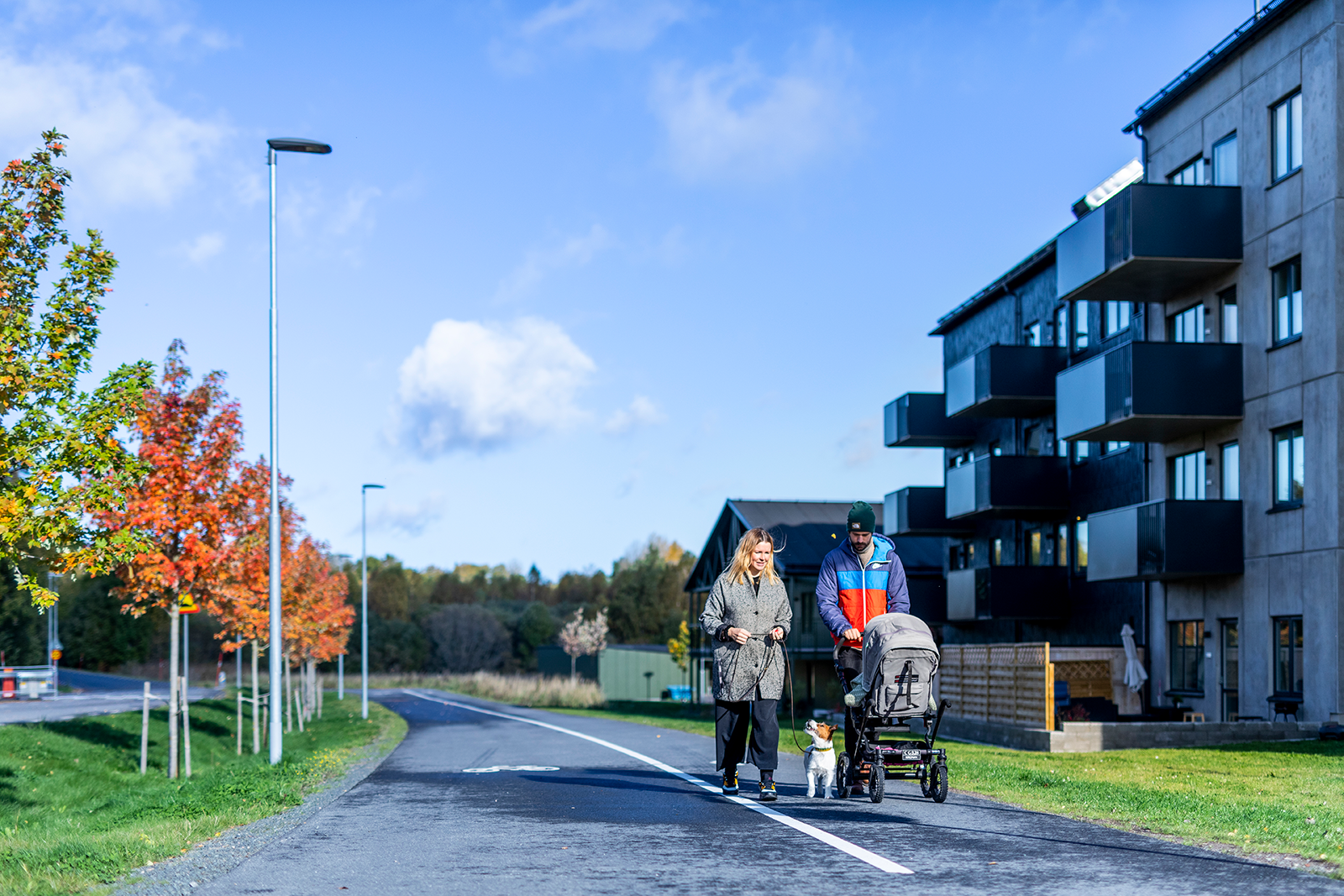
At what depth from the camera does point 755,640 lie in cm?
996

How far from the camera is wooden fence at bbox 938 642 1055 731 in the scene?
21.7 metres

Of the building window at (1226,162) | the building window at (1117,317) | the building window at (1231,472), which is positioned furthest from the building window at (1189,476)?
the building window at (1226,162)

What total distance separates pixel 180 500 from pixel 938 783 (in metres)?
15.3

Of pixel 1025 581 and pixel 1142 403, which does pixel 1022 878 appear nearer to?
pixel 1142 403

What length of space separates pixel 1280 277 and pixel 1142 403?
3.04 meters

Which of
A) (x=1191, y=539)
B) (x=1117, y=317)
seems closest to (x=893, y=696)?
(x=1191, y=539)

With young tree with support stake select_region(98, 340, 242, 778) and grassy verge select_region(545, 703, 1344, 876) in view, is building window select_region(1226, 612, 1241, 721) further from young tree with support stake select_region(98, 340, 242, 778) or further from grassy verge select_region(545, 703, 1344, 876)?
young tree with support stake select_region(98, 340, 242, 778)

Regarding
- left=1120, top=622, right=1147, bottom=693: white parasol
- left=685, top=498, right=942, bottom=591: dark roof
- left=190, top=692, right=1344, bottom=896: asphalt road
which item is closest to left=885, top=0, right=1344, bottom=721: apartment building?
left=1120, top=622, right=1147, bottom=693: white parasol

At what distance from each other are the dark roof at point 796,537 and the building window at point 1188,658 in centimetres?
1942

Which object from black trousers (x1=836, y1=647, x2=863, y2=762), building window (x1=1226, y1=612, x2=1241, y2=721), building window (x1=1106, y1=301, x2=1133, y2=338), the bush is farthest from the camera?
the bush

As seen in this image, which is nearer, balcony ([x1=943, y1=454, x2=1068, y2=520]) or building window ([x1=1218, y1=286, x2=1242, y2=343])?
building window ([x1=1218, y1=286, x2=1242, y2=343])

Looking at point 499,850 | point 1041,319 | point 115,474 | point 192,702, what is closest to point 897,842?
point 499,850

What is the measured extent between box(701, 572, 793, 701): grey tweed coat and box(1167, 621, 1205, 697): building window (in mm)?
18450

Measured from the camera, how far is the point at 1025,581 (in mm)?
33531
